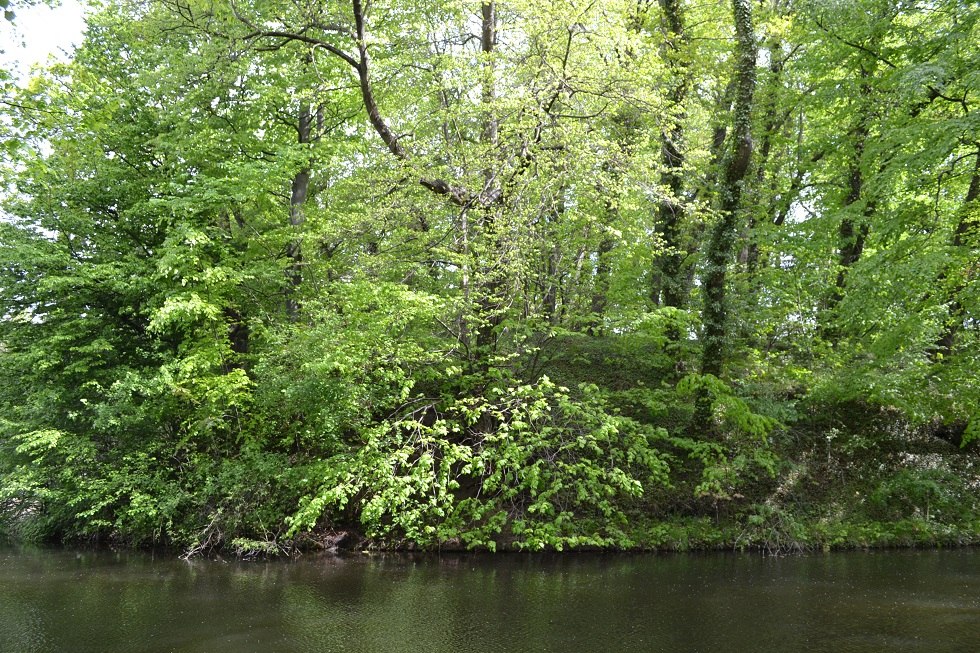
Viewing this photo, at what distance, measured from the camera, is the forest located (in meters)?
9.88

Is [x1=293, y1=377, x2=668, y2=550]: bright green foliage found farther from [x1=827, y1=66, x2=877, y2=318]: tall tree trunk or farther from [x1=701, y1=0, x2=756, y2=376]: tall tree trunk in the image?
[x1=827, y1=66, x2=877, y2=318]: tall tree trunk

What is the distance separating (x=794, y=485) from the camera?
10797 millimetres

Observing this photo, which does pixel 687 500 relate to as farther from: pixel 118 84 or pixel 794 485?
pixel 118 84

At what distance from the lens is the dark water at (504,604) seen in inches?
216

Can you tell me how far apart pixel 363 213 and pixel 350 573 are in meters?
6.12

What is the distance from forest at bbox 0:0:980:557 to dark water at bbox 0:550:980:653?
39.5 inches

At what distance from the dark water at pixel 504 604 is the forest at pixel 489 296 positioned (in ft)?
3.29

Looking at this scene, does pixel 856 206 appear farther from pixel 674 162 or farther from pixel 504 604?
pixel 504 604

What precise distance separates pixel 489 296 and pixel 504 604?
→ 4982 millimetres

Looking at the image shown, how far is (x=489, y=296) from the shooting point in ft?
33.8

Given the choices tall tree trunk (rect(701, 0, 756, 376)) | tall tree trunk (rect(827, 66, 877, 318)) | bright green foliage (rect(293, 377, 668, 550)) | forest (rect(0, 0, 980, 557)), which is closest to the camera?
bright green foliage (rect(293, 377, 668, 550))

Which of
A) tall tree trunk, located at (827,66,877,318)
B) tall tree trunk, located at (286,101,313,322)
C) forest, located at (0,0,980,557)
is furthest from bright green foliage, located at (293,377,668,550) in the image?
tall tree trunk, located at (827,66,877,318)

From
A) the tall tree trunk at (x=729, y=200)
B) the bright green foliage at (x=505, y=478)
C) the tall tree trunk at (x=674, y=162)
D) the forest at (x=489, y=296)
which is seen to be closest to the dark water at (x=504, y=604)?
the bright green foliage at (x=505, y=478)

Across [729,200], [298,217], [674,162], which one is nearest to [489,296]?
[729,200]
